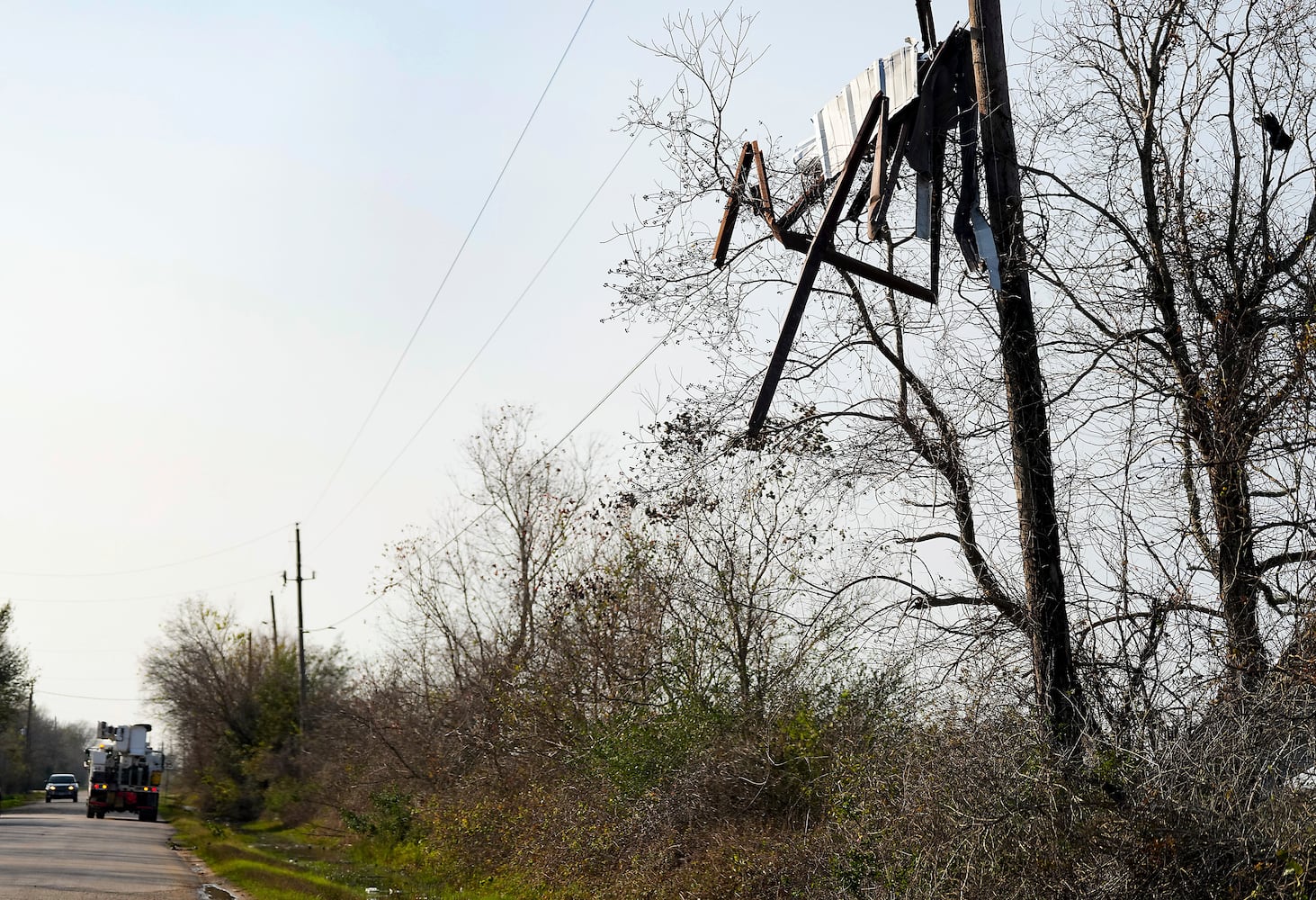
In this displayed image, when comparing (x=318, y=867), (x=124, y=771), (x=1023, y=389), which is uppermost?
(x=1023, y=389)

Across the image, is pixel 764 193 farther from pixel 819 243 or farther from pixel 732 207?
pixel 819 243

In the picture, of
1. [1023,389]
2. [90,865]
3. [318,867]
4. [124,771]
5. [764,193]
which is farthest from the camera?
[124,771]

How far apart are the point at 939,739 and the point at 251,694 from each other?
5228cm

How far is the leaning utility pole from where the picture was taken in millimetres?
9023

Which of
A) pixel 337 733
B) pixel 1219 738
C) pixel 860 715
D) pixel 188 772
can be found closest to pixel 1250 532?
pixel 1219 738

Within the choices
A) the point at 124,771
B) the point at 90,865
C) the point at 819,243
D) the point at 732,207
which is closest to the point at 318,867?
the point at 90,865

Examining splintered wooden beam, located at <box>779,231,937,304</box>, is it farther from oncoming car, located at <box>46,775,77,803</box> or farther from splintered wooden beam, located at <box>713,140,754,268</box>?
oncoming car, located at <box>46,775,77,803</box>

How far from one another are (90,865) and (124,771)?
31096mm

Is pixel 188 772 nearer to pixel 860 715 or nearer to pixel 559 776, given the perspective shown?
pixel 559 776

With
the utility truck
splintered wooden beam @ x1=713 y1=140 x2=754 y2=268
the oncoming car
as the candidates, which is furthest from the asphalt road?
the oncoming car

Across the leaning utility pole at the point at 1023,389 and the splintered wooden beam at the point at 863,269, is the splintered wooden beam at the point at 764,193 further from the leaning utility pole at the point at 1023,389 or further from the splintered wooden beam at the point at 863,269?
the leaning utility pole at the point at 1023,389

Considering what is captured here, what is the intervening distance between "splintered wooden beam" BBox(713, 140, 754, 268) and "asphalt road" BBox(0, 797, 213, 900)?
1345 centimetres

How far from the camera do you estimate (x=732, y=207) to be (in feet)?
37.0

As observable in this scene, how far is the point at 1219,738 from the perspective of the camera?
24.2 feet
